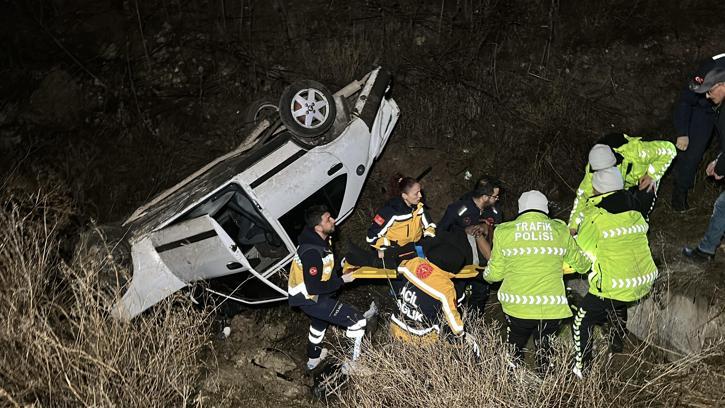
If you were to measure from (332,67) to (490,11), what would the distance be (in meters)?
2.69

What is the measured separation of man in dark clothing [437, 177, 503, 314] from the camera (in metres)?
6.31

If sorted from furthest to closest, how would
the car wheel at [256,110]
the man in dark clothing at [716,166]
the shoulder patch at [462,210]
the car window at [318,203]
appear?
the car wheel at [256,110], the car window at [318,203], the shoulder patch at [462,210], the man in dark clothing at [716,166]

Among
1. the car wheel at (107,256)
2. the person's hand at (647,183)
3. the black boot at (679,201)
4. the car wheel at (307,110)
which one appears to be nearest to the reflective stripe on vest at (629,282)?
the person's hand at (647,183)

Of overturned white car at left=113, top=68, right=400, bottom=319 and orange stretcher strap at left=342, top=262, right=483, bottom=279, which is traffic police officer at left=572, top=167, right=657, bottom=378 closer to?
orange stretcher strap at left=342, top=262, right=483, bottom=279

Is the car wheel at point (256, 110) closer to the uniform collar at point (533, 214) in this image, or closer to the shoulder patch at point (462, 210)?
the shoulder patch at point (462, 210)

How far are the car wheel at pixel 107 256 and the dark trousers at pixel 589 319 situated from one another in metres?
4.27

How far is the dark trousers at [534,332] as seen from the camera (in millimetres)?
5422

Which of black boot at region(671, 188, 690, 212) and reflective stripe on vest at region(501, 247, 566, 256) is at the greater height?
reflective stripe on vest at region(501, 247, 566, 256)

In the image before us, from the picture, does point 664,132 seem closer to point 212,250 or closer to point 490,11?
point 490,11

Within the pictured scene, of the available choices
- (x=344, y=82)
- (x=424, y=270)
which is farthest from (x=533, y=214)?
(x=344, y=82)

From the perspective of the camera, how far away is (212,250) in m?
6.50

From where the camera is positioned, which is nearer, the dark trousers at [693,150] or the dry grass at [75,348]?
the dry grass at [75,348]

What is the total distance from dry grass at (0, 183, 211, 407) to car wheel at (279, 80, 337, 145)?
230cm

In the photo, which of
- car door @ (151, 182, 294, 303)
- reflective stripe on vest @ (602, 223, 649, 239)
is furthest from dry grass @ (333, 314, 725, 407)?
car door @ (151, 182, 294, 303)
